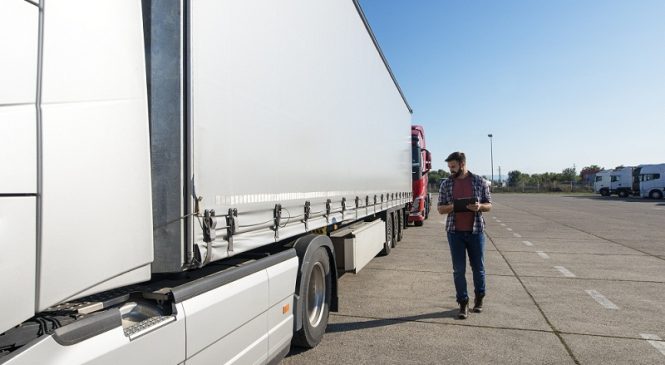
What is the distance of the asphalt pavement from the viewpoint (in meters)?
4.02

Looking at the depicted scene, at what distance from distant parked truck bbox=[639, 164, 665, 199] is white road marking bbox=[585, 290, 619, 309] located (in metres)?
40.1

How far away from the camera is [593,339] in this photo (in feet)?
14.3

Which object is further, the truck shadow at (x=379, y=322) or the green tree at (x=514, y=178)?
the green tree at (x=514, y=178)

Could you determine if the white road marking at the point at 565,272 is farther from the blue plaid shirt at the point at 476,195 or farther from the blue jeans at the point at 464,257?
the blue plaid shirt at the point at 476,195

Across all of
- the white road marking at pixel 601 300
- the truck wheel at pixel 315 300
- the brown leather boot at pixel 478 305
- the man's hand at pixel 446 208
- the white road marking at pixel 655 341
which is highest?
the man's hand at pixel 446 208

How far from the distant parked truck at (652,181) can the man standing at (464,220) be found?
1658 inches

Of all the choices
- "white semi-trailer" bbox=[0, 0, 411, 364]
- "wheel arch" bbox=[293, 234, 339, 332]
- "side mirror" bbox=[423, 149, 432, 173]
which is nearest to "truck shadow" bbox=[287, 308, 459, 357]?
"white semi-trailer" bbox=[0, 0, 411, 364]

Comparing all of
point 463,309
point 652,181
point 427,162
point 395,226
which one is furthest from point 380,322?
point 652,181

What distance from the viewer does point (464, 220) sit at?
199 inches

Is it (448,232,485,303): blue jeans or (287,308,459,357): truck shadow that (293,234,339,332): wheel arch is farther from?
(448,232,485,303): blue jeans

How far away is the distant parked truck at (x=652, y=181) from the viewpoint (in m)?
38.4

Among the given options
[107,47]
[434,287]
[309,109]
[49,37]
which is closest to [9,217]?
[49,37]

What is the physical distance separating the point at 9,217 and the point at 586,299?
6331 mm

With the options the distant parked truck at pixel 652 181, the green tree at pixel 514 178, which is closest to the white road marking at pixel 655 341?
the distant parked truck at pixel 652 181
